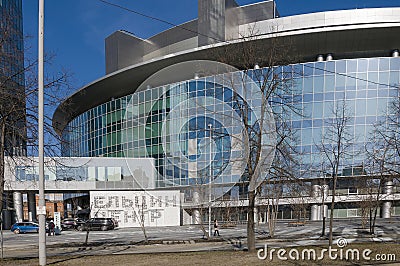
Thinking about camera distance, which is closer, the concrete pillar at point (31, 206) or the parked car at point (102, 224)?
the parked car at point (102, 224)

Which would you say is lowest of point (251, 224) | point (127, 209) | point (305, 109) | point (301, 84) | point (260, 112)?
point (127, 209)

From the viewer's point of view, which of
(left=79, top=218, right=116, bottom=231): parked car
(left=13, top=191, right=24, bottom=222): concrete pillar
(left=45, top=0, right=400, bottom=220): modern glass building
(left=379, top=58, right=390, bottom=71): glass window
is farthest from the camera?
(left=379, top=58, right=390, bottom=71): glass window

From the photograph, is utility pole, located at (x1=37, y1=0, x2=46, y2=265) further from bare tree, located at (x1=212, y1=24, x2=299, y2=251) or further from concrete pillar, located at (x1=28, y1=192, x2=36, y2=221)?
concrete pillar, located at (x1=28, y1=192, x2=36, y2=221)

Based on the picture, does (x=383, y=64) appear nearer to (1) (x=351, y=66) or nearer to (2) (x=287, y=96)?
(1) (x=351, y=66)

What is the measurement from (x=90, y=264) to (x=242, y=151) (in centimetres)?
707

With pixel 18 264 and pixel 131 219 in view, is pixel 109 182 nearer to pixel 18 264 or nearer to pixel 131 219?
pixel 131 219

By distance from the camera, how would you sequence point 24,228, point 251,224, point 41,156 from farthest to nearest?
1. point 24,228
2. point 251,224
3. point 41,156

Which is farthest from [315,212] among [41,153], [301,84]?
[41,153]

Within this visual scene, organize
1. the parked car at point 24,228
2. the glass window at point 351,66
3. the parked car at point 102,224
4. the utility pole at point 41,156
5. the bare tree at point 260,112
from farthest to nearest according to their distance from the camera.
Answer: the glass window at point 351,66 < the parked car at point 24,228 < the parked car at point 102,224 < the bare tree at point 260,112 < the utility pole at point 41,156

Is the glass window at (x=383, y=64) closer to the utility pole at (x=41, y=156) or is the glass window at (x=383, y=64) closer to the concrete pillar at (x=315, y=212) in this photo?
the concrete pillar at (x=315, y=212)

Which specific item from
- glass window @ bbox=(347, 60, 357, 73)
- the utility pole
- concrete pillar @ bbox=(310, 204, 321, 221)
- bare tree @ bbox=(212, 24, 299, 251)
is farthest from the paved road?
glass window @ bbox=(347, 60, 357, 73)

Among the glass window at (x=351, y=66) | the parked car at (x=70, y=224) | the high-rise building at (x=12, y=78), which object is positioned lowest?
the parked car at (x=70, y=224)

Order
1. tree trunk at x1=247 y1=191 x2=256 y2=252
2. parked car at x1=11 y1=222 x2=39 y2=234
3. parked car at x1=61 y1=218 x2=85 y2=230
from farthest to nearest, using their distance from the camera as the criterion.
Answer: parked car at x1=61 y1=218 x2=85 y2=230 → parked car at x1=11 y1=222 x2=39 y2=234 → tree trunk at x1=247 y1=191 x2=256 y2=252

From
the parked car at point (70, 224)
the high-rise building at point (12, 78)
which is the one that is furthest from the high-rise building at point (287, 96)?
the high-rise building at point (12, 78)
